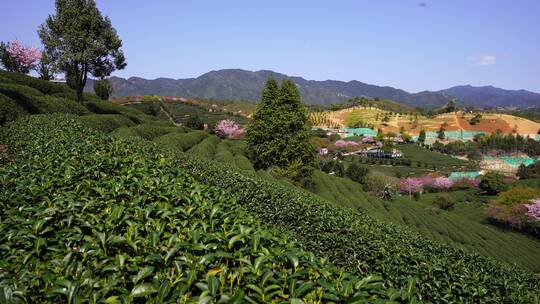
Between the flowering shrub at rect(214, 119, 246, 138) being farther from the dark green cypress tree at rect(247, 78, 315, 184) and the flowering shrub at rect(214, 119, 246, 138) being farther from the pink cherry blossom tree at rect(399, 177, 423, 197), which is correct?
the pink cherry blossom tree at rect(399, 177, 423, 197)

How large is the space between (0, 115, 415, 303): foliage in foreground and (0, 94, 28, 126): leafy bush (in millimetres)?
17381

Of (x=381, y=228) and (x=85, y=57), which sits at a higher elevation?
(x=85, y=57)

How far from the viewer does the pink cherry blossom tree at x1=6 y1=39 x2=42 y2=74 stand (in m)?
49.6

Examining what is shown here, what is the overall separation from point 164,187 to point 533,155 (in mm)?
139820

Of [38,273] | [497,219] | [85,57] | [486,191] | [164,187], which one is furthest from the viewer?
[486,191]

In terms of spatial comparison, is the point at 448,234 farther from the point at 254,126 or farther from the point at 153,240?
the point at 153,240

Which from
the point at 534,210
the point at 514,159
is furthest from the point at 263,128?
the point at 514,159

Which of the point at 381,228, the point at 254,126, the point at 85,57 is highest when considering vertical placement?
the point at 85,57

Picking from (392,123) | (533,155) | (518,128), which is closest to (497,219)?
(533,155)

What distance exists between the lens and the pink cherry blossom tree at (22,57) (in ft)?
163

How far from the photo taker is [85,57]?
3070 cm

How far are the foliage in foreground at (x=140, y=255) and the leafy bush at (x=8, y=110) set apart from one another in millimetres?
17381

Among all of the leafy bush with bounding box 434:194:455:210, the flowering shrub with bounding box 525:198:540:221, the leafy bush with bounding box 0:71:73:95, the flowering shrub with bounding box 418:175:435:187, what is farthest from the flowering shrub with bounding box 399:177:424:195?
the leafy bush with bounding box 0:71:73:95

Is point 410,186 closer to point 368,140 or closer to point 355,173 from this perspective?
point 355,173
